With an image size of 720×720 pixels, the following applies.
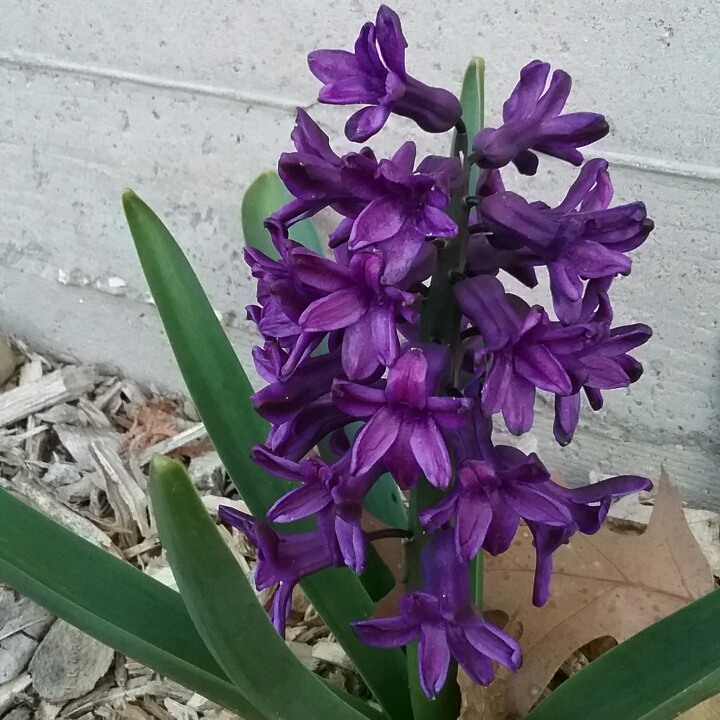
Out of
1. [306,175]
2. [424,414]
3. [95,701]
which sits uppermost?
[306,175]

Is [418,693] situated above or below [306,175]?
below

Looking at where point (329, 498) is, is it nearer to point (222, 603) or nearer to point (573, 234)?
point (222, 603)

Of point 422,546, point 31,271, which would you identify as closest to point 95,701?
point 422,546

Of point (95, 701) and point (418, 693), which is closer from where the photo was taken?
point (418, 693)

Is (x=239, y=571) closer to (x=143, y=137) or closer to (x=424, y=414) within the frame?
(x=424, y=414)

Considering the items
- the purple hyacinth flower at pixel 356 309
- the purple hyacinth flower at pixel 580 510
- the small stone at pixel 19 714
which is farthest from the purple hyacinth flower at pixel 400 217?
the small stone at pixel 19 714

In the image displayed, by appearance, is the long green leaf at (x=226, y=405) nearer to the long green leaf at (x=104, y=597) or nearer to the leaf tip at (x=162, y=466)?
the long green leaf at (x=104, y=597)

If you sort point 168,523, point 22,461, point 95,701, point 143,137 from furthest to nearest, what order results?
point 22,461
point 143,137
point 95,701
point 168,523
